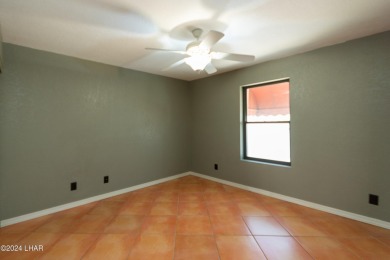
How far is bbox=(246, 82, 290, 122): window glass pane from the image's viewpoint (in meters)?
3.21

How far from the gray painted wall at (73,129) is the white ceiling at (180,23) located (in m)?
0.42

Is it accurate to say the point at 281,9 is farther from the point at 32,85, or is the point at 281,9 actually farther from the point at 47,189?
the point at 47,189

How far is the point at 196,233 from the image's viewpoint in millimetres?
2158

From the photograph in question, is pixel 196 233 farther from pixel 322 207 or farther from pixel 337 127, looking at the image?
pixel 337 127

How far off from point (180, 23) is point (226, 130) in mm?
2382

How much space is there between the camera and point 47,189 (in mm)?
2684

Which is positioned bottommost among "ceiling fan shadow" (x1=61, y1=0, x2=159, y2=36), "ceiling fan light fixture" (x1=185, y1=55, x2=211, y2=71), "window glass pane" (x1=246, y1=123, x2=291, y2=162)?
"window glass pane" (x1=246, y1=123, x2=291, y2=162)

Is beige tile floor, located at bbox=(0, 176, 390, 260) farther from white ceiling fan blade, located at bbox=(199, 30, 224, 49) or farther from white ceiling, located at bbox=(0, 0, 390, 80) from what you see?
white ceiling, located at bbox=(0, 0, 390, 80)

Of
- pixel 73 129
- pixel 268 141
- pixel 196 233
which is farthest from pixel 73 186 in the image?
pixel 268 141

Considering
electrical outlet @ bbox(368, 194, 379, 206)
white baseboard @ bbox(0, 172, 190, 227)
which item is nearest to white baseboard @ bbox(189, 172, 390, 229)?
electrical outlet @ bbox(368, 194, 379, 206)

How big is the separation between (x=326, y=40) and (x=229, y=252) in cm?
283

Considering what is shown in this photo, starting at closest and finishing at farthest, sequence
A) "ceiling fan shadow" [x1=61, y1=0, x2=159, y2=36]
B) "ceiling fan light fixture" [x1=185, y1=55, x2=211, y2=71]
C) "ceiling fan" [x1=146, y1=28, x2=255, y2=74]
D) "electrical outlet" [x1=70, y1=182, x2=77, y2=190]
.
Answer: "ceiling fan shadow" [x1=61, y1=0, x2=159, y2=36] < "ceiling fan" [x1=146, y1=28, x2=255, y2=74] < "ceiling fan light fixture" [x1=185, y1=55, x2=211, y2=71] < "electrical outlet" [x1=70, y1=182, x2=77, y2=190]

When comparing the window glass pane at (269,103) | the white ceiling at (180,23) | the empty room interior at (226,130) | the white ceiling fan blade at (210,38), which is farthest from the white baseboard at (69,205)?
the white ceiling fan blade at (210,38)

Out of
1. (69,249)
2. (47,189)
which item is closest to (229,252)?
(69,249)
